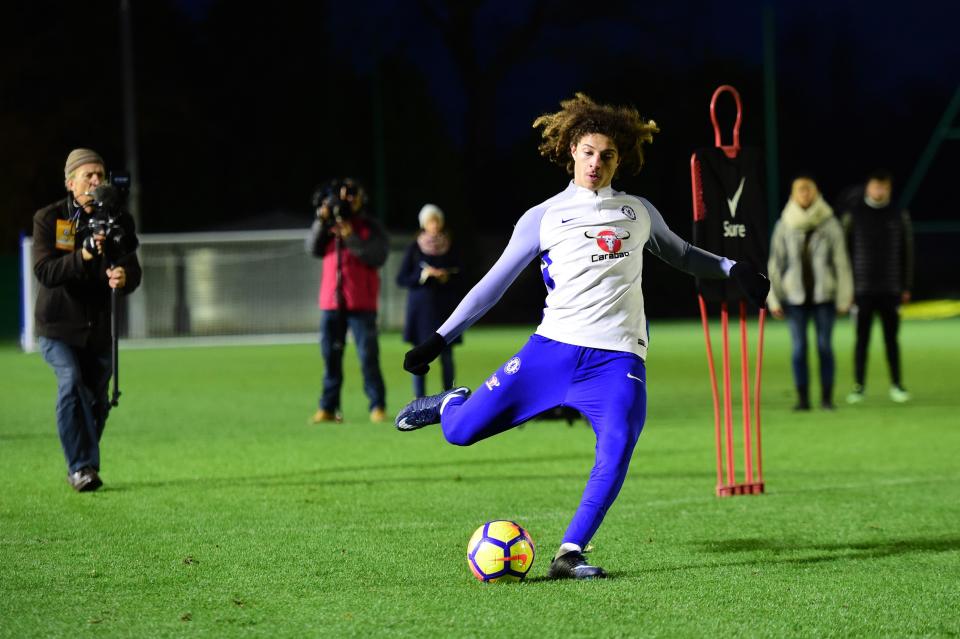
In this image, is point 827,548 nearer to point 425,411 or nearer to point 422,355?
point 425,411

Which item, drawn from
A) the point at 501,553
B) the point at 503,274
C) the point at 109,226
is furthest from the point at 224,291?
the point at 501,553

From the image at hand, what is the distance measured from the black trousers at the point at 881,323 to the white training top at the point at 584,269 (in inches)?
358

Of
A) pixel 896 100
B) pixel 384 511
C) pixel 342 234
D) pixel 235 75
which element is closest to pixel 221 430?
pixel 342 234

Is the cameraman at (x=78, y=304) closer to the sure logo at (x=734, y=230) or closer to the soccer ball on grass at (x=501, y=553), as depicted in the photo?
the soccer ball on grass at (x=501, y=553)

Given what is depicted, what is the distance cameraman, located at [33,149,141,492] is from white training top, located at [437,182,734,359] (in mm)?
3081

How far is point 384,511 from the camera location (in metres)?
8.45

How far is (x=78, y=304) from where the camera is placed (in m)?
8.91

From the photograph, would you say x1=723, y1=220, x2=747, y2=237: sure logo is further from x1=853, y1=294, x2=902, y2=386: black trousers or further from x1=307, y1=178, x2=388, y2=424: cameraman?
x1=853, y1=294, x2=902, y2=386: black trousers

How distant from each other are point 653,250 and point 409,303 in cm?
760

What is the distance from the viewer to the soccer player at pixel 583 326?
628 cm

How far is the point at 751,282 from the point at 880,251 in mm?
8689

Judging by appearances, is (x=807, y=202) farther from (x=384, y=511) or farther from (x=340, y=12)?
(x=340, y=12)

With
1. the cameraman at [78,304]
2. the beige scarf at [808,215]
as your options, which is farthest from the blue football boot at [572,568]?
the beige scarf at [808,215]

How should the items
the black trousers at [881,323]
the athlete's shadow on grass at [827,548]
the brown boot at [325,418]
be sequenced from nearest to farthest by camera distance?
the athlete's shadow on grass at [827,548] < the brown boot at [325,418] < the black trousers at [881,323]
